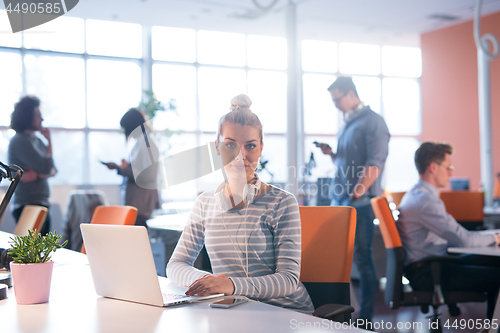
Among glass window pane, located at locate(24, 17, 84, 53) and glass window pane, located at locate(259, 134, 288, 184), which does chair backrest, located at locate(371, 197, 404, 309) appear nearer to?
glass window pane, located at locate(259, 134, 288, 184)

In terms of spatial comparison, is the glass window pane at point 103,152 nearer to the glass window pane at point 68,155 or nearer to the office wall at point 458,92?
the glass window pane at point 68,155

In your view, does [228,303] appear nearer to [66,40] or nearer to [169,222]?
[169,222]

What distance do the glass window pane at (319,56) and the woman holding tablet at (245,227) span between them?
792 cm

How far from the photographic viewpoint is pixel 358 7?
7.14 m

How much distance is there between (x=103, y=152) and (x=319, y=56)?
443 centimetres

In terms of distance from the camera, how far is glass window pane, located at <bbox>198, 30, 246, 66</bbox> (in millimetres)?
8297

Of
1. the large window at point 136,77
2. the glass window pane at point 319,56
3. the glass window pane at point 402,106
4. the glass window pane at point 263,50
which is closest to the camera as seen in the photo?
the large window at point 136,77

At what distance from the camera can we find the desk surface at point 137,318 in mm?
917

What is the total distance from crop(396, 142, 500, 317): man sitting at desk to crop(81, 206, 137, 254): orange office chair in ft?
4.53

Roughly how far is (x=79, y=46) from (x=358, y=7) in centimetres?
437

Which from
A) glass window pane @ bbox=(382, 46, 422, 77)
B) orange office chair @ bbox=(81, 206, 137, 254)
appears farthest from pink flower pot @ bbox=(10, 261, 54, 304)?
glass window pane @ bbox=(382, 46, 422, 77)

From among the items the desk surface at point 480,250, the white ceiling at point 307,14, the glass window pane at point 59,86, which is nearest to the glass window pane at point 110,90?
the glass window pane at point 59,86

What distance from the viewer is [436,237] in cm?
252

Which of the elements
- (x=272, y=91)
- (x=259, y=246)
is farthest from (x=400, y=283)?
(x=272, y=91)
